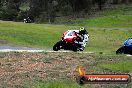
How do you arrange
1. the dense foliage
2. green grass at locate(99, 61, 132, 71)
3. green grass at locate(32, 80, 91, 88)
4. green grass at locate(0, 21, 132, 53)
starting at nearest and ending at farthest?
green grass at locate(32, 80, 91, 88) → green grass at locate(99, 61, 132, 71) → green grass at locate(0, 21, 132, 53) → the dense foliage

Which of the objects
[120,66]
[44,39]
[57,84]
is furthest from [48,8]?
[57,84]

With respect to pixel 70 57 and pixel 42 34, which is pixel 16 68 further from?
pixel 42 34

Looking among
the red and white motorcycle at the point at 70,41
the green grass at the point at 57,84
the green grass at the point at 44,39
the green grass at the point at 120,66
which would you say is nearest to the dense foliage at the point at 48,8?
the green grass at the point at 44,39

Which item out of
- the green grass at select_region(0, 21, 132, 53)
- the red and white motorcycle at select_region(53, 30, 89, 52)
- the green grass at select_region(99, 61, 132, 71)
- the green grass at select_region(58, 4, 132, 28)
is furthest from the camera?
the green grass at select_region(58, 4, 132, 28)

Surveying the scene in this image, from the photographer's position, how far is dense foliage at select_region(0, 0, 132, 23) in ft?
278

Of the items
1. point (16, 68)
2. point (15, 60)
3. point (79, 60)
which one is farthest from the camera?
point (79, 60)

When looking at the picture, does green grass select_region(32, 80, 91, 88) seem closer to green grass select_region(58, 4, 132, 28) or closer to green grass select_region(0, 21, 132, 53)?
green grass select_region(0, 21, 132, 53)

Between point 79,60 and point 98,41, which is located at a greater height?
point 79,60

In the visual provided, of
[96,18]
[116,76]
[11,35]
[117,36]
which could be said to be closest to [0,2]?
[96,18]

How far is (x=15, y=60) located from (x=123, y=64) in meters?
4.58

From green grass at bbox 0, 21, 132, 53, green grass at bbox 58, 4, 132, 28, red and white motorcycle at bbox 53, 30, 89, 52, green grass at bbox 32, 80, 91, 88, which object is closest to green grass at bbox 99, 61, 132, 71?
green grass at bbox 32, 80, 91, 88

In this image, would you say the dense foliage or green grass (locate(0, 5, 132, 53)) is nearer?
green grass (locate(0, 5, 132, 53))

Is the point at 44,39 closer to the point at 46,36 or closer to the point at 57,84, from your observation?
the point at 46,36

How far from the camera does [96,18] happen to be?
3137 inches
